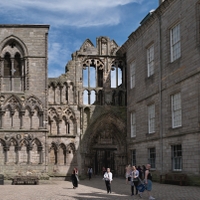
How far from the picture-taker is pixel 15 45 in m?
32.6

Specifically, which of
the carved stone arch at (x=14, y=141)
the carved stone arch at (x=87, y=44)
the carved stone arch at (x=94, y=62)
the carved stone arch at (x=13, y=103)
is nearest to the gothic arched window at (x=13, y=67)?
the carved stone arch at (x=13, y=103)

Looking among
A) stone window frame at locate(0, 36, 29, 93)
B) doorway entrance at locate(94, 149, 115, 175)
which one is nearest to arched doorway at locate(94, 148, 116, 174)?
doorway entrance at locate(94, 149, 115, 175)

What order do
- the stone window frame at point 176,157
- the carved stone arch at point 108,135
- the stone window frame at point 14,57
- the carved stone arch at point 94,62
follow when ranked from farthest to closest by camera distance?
1. the carved stone arch at point 94,62
2. the carved stone arch at point 108,135
3. the stone window frame at point 14,57
4. the stone window frame at point 176,157

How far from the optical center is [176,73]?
24.6m

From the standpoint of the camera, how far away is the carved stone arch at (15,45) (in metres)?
32.2

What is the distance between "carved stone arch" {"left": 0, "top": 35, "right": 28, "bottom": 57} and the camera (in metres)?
32.2

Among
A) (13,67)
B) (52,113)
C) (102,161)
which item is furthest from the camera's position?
(102,161)

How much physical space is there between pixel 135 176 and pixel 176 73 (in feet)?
27.7

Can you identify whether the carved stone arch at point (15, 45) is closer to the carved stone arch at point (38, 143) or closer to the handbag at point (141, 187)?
the carved stone arch at point (38, 143)

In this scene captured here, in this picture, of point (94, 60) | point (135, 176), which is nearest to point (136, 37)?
point (94, 60)

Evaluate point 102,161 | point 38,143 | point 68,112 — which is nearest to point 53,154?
point 38,143

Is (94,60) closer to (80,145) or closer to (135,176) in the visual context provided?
(80,145)

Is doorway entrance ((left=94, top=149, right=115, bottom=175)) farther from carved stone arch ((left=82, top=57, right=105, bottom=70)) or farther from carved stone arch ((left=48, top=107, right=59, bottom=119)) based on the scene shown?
carved stone arch ((left=48, top=107, right=59, bottom=119))

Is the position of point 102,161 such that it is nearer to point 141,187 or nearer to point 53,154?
point 53,154
